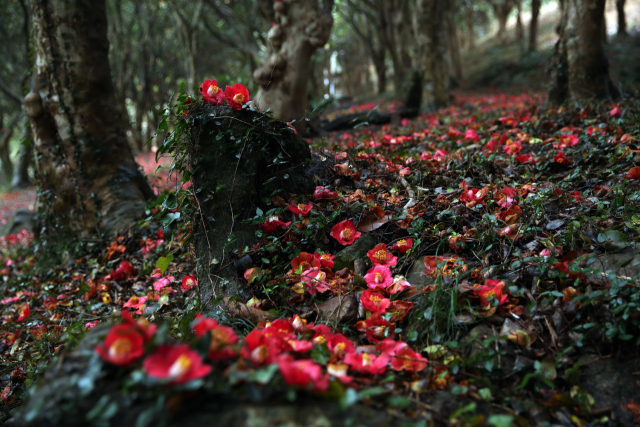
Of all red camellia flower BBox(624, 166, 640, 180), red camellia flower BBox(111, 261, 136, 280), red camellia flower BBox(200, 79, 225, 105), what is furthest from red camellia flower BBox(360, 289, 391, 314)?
red camellia flower BBox(111, 261, 136, 280)

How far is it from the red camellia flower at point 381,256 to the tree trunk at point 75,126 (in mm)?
2702

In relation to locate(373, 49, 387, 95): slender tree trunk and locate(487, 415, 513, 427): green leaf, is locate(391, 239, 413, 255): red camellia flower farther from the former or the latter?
locate(373, 49, 387, 95): slender tree trunk

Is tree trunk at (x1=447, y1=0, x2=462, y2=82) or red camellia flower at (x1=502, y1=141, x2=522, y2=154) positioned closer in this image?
red camellia flower at (x1=502, y1=141, x2=522, y2=154)

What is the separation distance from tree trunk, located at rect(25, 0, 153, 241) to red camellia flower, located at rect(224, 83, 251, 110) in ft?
6.85

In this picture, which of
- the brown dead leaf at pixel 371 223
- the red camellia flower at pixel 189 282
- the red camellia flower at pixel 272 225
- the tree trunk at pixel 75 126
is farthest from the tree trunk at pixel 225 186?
the tree trunk at pixel 75 126

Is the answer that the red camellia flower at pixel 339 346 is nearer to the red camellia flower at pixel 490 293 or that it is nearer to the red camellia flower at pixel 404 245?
the red camellia flower at pixel 490 293

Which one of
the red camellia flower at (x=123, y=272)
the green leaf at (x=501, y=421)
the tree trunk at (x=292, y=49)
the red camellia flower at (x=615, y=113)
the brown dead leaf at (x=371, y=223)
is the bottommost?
the red camellia flower at (x=123, y=272)

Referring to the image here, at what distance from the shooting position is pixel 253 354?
1.16 m

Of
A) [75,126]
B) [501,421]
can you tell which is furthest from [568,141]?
[75,126]

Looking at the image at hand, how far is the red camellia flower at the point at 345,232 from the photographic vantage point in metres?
2.28

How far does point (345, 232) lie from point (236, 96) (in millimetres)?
1049

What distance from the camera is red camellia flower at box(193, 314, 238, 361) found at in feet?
3.47

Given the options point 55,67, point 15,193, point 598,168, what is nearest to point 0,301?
point 55,67

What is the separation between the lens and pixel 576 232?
1.98 meters
